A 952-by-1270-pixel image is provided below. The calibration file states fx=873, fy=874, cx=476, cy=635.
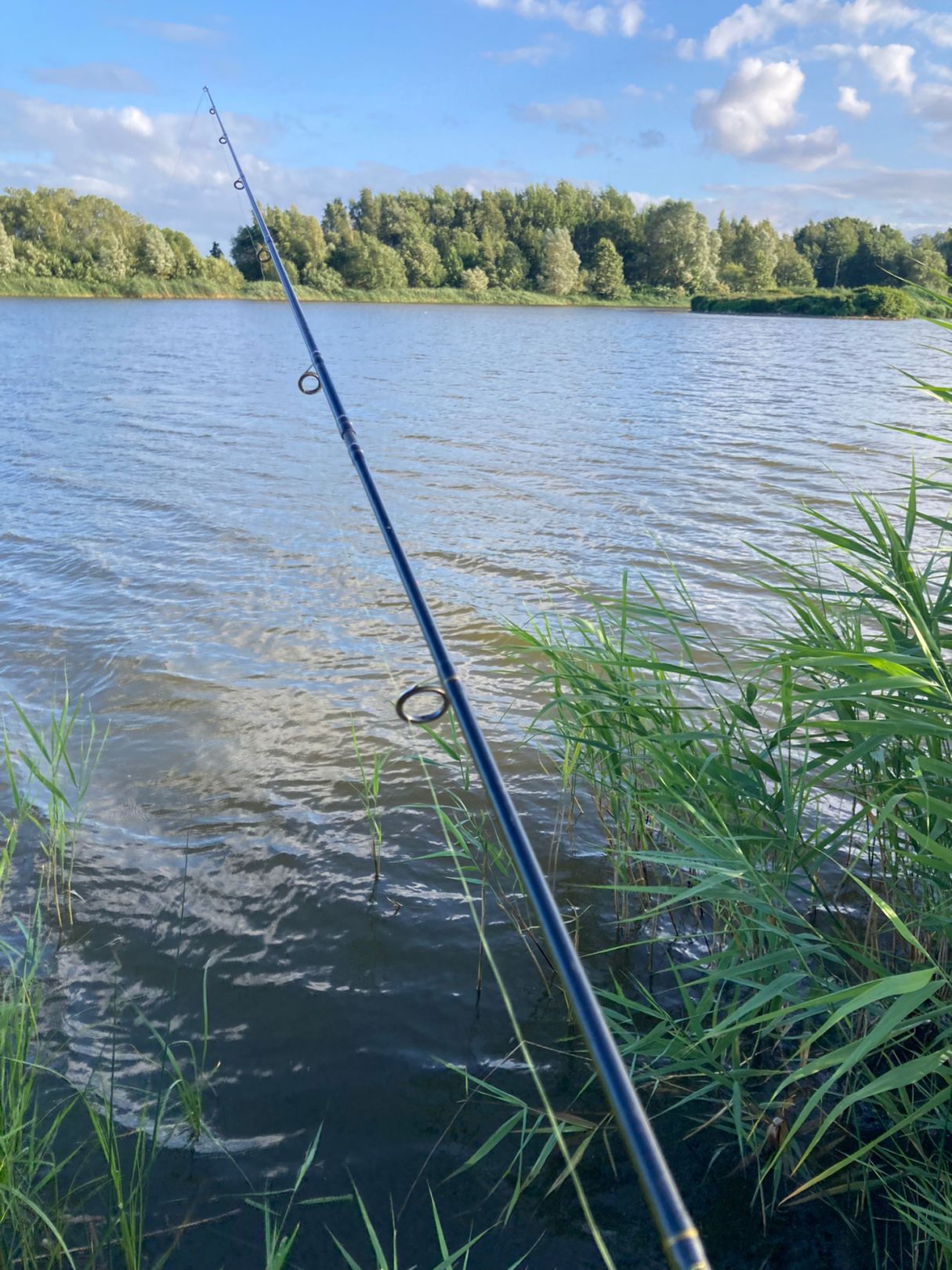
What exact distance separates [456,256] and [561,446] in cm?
8029

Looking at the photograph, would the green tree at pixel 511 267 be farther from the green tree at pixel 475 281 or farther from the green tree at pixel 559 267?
the green tree at pixel 475 281

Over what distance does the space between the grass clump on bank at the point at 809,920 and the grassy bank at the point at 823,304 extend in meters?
64.6

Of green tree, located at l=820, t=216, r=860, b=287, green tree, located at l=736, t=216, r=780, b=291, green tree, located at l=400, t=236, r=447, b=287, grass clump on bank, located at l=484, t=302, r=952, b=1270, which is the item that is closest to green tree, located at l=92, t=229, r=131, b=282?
green tree, located at l=400, t=236, r=447, b=287

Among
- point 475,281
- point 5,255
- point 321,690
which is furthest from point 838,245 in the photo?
point 321,690

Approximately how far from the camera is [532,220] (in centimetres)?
9881

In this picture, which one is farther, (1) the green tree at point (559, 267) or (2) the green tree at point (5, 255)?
(1) the green tree at point (559, 267)

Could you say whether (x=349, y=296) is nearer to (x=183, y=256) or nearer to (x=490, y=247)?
(x=183, y=256)

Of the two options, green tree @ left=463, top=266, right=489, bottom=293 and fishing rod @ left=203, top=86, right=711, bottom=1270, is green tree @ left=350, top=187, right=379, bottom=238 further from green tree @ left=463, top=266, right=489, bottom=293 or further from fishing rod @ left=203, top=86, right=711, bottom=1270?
fishing rod @ left=203, top=86, right=711, bottom=1270

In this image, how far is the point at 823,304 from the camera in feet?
221

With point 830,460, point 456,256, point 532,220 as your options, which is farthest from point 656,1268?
point 532,220

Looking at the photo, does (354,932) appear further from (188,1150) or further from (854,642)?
(854,642)

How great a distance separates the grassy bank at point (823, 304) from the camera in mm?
63188

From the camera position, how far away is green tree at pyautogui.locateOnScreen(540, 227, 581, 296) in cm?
8325

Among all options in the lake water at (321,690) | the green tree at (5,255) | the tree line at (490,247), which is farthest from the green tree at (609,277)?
the lake water at (321,690)
